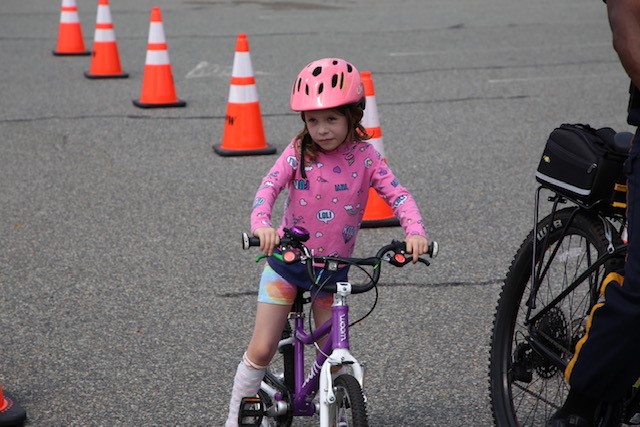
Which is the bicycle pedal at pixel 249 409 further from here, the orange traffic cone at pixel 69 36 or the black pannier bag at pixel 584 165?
the orange traffic cone at pixel 69 36

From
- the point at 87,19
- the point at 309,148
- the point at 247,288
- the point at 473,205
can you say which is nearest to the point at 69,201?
the point at 247,288

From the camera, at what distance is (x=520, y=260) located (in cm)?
383

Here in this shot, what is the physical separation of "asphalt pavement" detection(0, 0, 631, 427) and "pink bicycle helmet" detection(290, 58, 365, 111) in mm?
1359

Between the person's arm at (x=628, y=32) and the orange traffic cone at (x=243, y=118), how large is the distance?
5667 mm

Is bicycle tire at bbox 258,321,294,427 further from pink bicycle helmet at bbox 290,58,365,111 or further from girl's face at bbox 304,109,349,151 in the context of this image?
pink bicycle helmet at bbox 290,58,365,111

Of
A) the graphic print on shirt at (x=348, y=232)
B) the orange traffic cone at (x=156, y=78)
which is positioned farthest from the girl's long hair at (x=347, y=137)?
the orange traffic cone at (x=156, y=78)

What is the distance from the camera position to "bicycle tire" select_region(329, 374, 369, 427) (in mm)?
3215

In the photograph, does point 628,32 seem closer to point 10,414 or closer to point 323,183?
point 323,183

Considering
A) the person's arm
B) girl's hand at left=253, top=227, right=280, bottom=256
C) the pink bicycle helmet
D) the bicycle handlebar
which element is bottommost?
the bicycle handlebar

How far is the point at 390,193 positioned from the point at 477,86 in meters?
7.87

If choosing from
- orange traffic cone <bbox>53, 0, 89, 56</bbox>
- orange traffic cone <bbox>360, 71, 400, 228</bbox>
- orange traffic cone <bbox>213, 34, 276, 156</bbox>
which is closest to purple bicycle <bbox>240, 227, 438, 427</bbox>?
orange traffic cone <bbox>360, 71, 400, 228</bbox>

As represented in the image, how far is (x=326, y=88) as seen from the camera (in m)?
3.49

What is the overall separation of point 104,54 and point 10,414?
26.1ft

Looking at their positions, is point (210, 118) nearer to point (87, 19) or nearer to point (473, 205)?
point (473, 205)
